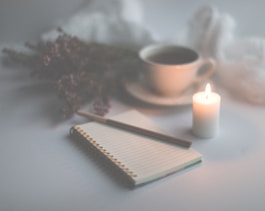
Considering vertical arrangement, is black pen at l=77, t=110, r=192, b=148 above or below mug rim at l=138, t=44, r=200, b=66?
below

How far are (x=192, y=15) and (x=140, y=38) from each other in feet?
0.71

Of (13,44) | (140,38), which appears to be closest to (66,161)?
(140,38)

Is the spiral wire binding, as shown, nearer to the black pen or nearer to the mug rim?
the black pen

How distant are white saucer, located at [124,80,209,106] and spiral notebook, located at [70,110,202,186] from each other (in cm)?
9

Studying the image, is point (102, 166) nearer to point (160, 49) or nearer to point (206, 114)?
point (206, 114)

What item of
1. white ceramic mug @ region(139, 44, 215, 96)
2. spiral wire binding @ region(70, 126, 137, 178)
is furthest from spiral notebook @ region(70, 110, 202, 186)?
white ceramic mug @ region(139, 44, 215, 96)

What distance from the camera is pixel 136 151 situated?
0.75m

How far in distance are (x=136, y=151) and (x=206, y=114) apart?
0.48 ft

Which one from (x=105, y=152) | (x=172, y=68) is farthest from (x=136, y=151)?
(x=172, y=68)

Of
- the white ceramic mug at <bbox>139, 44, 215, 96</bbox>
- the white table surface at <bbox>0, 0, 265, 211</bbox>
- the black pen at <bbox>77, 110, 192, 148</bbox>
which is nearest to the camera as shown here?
the white table surface at <bbox>0, 0, 265, 211</bbox>

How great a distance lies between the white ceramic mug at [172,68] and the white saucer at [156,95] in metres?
0.01

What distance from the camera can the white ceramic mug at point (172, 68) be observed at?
90cm

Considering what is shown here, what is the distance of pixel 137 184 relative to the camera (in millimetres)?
687

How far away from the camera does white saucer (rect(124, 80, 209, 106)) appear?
916 mm
